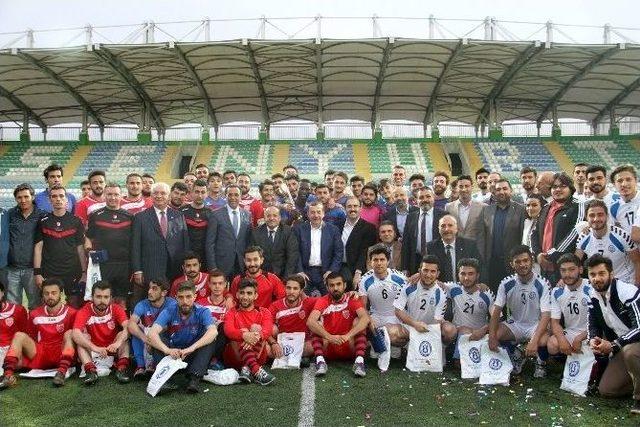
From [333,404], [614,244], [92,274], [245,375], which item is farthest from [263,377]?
[614,244]

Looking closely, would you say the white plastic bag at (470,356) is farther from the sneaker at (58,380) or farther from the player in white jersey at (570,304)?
the sneaker at (58,380)

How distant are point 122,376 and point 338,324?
7.19ft

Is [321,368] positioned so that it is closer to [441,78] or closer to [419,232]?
[419,232]

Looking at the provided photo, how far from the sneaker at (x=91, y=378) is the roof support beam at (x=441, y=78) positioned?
1834cm

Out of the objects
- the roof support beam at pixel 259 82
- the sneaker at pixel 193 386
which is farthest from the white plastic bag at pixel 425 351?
the roof support beam at pixel 259 82

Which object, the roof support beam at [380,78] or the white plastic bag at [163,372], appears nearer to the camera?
the white plastic bag at [163,372]

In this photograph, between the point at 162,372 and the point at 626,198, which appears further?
the point at 626,198

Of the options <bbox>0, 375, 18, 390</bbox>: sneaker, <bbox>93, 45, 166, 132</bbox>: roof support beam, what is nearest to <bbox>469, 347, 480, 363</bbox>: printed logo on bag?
<bbox>0, 375, 18, 390</bbox>: sneaker

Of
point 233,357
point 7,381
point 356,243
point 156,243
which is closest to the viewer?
point 7,381

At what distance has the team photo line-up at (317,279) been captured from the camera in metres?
5.52

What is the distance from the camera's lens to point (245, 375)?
5.43 meters

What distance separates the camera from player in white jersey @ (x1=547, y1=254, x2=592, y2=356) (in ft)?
18.1

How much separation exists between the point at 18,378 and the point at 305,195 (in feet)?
13.9

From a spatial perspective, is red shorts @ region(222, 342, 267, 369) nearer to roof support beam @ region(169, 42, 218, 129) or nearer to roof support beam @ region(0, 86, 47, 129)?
roof support beam @ region(169, 42, 218, 129)
